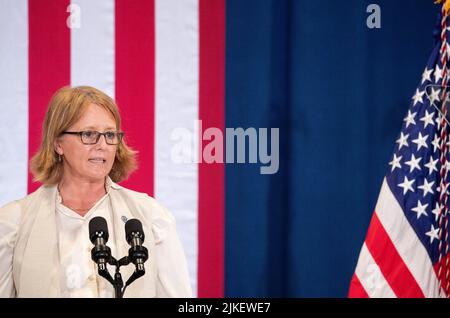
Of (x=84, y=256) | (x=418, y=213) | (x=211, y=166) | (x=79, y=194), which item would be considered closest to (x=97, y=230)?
(x=84, y=256)

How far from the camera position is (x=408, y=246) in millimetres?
2461

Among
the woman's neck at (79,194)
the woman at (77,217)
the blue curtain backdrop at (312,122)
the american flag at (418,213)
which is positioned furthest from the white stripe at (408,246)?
the woman's neck at (79,194)

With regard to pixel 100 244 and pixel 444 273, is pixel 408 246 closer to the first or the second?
pixel 444 273

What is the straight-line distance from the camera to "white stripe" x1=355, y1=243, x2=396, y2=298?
2.47 metres

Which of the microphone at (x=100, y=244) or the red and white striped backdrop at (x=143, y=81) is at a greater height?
the red and white striped backdrop at (x=143, y=81)

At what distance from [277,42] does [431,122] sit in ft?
2.54

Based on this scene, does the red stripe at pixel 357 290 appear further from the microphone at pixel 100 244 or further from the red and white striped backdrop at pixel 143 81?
the microphone at pixel 100 244

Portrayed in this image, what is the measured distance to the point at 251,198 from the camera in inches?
112

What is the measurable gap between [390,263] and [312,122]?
0.72 meters

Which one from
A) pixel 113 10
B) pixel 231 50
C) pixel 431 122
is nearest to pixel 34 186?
pixel 113 10

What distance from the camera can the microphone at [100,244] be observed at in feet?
5.02

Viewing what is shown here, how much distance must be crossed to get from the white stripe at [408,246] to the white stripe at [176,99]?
832 mm
